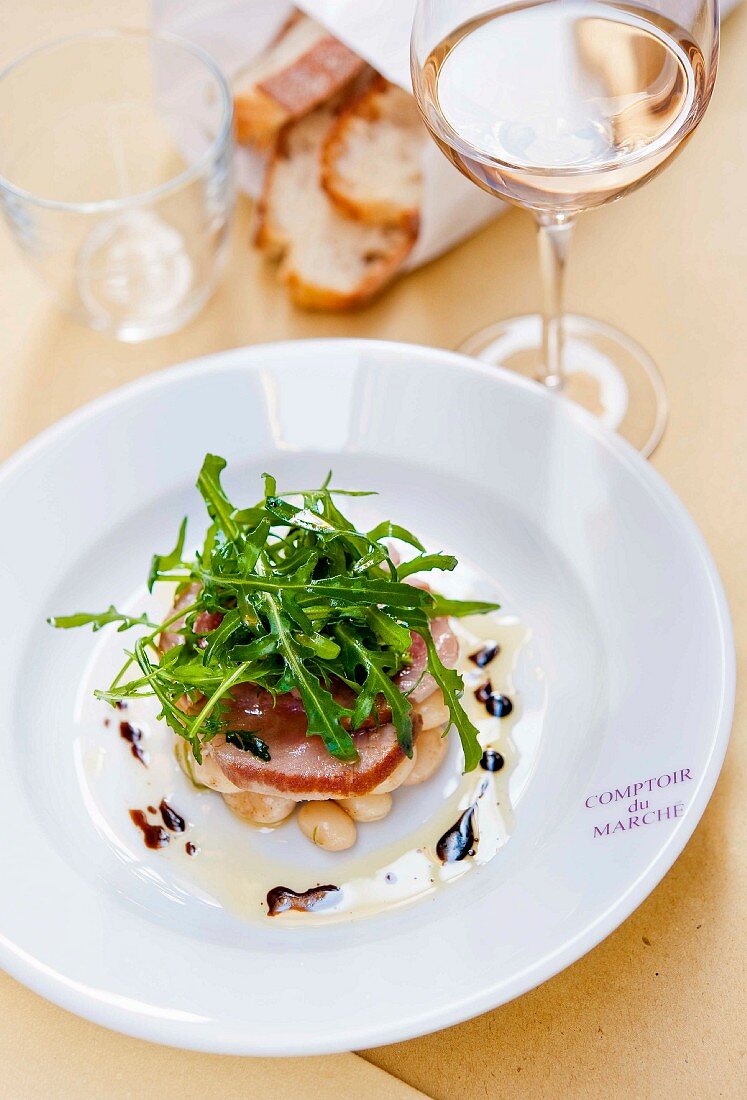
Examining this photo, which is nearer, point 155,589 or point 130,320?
point 155,589

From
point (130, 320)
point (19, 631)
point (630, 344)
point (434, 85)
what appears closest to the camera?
point (434, 85)

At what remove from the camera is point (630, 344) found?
197 centimetres

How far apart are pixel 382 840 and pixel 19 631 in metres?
0.56

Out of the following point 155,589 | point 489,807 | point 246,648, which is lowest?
point 489,807

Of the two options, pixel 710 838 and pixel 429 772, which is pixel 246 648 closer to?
pixel 429 772

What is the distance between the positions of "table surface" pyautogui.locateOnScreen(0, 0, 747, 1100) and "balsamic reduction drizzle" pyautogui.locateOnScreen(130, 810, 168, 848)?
23cm

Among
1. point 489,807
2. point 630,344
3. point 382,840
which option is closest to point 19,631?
point 382,840

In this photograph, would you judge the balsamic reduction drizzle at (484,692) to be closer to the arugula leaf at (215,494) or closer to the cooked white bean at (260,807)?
the cooked white bean at (260,807)

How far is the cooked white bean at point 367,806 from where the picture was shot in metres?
1.40

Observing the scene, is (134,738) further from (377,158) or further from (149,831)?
(377,158)

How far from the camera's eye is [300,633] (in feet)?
4.34

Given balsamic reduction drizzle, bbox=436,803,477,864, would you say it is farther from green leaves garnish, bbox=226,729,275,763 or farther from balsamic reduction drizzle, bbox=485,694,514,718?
green leaves garnish, bbox=226,729,275,763

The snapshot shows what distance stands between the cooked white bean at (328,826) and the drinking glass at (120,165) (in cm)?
102

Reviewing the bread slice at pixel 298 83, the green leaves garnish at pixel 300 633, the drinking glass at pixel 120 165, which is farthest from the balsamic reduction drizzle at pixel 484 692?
the bread slice at pixel 298 83
